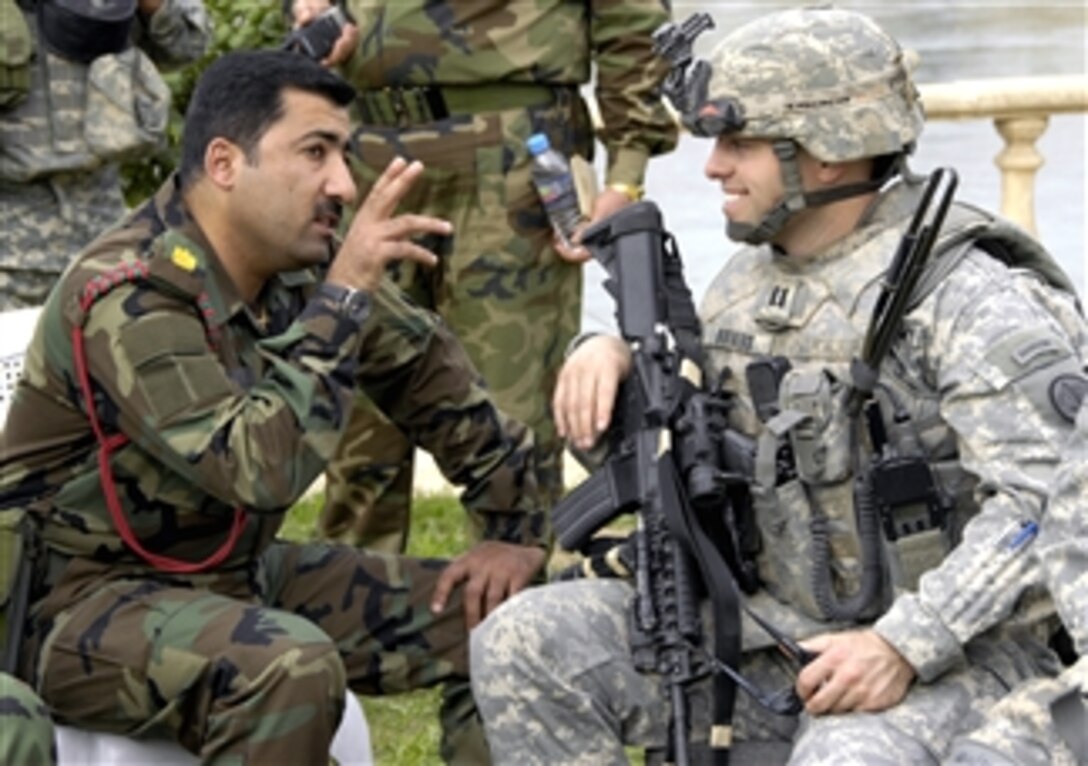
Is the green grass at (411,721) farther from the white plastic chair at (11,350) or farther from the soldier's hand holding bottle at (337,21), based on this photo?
the soldier's hand holding bottle at (337,21)

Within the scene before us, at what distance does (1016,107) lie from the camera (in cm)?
859

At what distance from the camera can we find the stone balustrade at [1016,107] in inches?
335

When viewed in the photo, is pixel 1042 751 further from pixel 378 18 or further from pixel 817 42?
pixel 378 18

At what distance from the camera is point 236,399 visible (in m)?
4.83

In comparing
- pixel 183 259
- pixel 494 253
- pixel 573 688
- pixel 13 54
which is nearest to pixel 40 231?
pixel 13 54

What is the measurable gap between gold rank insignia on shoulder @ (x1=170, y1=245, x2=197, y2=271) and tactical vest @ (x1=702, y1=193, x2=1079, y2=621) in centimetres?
91

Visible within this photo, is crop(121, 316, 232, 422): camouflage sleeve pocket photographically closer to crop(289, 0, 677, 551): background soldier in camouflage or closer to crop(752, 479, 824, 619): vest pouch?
crop(752, 479, 824, 619): vest pouch

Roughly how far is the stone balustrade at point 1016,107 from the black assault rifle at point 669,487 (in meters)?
3.77

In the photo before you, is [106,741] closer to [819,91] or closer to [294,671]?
[294,671]

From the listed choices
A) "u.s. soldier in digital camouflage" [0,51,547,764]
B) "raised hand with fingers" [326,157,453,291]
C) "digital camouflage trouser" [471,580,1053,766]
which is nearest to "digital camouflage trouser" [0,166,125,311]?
"u.s. soldier in digital camouflage" [0,51,547,764]

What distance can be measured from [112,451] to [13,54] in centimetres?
201

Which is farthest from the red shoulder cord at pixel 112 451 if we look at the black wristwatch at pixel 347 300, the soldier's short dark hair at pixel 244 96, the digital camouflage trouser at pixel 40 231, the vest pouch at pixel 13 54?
the digital camouflage trouser at pixel 40 231

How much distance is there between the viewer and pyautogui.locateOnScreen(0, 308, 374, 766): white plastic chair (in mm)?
4910

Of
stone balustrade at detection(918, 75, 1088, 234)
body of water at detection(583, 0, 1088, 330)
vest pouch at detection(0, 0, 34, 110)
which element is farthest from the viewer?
body of water at detection(583, 0, 1088, 330)
